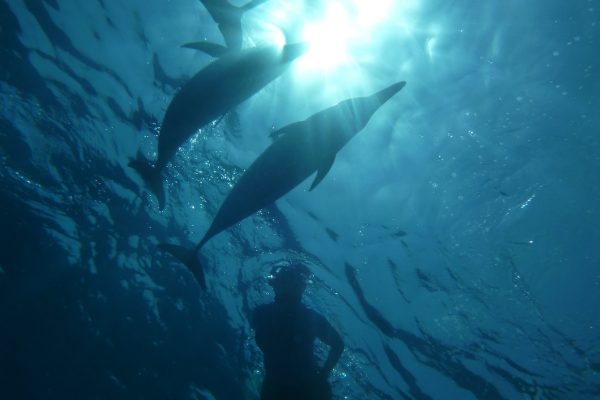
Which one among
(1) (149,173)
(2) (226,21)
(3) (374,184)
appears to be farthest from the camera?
(3) (374,184)

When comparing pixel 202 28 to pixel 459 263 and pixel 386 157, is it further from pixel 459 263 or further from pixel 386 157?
pixel 459 263

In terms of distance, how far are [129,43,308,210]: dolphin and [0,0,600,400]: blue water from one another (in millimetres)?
1202

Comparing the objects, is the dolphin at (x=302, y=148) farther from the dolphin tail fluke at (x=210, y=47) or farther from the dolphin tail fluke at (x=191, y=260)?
the dolphin tail fluke at (x=191, y=260)

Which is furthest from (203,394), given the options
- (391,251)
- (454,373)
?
(391,251)

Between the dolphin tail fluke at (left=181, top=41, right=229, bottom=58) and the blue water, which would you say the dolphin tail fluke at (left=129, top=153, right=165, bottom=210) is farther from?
the dolphin tail fluke at (left=181, top=41, right=229, bottom=58)

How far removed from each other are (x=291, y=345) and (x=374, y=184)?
143 inches

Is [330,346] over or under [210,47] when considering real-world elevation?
over

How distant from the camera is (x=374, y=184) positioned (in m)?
8.82

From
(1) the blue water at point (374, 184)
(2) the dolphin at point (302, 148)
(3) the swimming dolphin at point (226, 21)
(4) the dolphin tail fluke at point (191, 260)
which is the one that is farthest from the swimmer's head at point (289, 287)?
(3) the swimming dolphin at point (226, 21)

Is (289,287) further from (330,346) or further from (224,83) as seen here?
(224,83)

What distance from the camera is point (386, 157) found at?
8.34m

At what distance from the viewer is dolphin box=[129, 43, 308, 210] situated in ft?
9.58

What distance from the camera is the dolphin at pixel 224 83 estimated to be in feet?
9.58

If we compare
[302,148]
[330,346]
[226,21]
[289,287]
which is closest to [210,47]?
[226,21]
